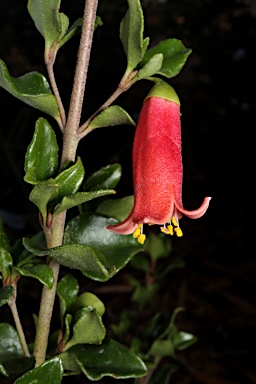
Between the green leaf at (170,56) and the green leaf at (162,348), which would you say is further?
the green leaf at (162,348)

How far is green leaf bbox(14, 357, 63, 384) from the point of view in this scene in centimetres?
63

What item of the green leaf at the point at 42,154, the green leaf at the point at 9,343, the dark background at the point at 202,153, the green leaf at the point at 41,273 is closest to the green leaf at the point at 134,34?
the green leaf at the point at 42,154

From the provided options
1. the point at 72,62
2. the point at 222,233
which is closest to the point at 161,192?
the point at 72,62

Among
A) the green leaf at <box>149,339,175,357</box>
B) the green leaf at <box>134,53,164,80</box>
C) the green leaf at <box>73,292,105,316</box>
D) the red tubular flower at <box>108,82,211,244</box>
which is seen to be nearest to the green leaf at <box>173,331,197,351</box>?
the green leaf at <box>149,339,175,357</box>

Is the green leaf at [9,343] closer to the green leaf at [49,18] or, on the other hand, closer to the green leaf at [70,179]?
the green leaf at [70,179]

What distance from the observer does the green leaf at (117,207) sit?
77 cm

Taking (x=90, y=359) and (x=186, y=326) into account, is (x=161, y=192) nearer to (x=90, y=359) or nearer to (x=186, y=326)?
(x=90, y=359)

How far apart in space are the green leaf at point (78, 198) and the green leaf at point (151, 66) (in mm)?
144

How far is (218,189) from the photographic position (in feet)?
8.31

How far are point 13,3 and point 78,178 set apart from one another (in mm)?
1810

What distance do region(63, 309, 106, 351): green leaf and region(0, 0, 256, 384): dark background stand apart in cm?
100

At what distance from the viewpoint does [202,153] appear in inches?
107

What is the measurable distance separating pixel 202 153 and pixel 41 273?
2106mm

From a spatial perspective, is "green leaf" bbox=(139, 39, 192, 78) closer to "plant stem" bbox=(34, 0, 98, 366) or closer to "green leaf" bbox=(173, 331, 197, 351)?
"plant stem" bbox=(34, 0, 98, 366)
